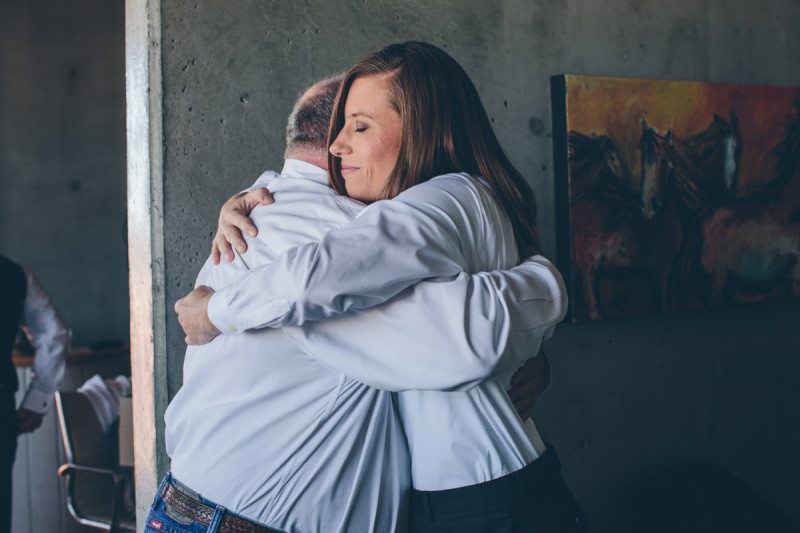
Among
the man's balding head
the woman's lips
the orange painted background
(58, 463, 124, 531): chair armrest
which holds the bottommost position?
(58, 463, 124, 531): chair armrest

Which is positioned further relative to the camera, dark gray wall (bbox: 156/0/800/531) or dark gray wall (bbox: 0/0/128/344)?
dark gray wall (bbox: 0/0/128/344)

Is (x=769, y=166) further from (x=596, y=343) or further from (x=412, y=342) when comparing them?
(x=412, y=342)

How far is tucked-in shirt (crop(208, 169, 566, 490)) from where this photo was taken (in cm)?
131

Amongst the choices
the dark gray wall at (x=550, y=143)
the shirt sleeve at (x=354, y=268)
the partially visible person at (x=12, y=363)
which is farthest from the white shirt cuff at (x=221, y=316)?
the partially visible person at (x=12, y=363)

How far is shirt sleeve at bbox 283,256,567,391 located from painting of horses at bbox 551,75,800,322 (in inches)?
77.0

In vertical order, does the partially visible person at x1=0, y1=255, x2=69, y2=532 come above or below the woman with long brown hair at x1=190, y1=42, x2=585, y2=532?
below

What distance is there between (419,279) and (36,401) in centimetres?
361

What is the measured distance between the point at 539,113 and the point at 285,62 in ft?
3.77

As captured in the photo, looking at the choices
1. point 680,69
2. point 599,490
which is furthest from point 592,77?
point 599,490

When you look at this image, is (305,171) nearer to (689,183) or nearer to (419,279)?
(419,279)

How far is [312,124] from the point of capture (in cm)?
175

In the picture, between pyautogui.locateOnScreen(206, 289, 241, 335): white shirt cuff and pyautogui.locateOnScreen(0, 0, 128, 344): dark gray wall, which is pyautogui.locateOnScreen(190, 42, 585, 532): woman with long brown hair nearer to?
pyautogui.locateOnScreen(206, 289, 241, 335): white shirt cuff

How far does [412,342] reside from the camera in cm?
134

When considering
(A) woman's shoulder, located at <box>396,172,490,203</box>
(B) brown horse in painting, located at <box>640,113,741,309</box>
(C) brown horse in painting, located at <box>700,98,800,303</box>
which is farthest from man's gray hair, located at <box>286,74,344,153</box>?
(C) brown horse in painting, located at <box>700,98,800,303</box>
